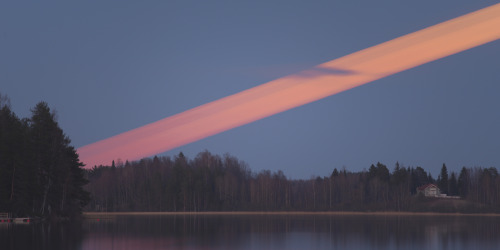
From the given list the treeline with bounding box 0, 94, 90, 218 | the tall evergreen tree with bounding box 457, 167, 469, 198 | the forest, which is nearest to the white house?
the forest

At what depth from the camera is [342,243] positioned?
36.1m

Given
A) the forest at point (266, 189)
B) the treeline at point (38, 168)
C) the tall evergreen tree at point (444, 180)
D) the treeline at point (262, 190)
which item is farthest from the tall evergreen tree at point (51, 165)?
the tall evergreen tree at point (444, 180)

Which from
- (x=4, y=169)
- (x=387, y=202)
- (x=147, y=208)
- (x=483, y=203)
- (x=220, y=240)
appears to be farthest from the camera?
(x=147, y=208)

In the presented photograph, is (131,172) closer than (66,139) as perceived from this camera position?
No

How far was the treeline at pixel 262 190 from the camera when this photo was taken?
130 metres

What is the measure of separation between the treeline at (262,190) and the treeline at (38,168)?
65392 mm

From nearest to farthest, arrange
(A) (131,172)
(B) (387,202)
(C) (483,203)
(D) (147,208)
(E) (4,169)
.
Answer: (E) (4,169)
(C) (483,203)
(B) (387,202)
(D) (147,208)
(A) (131,172)

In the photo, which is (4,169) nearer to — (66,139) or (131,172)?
(66,139)

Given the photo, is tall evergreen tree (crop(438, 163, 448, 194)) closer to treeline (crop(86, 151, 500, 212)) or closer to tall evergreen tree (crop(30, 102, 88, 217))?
treeline (crop(86, 151, 500, 212))

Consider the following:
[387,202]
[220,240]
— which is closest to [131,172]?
[387,202]

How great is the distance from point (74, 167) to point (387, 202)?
83686 mm

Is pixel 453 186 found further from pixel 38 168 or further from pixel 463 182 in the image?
pixel 38 168

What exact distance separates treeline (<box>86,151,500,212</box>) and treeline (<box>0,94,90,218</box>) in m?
65.4

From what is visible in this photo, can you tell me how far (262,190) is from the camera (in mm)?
136750
